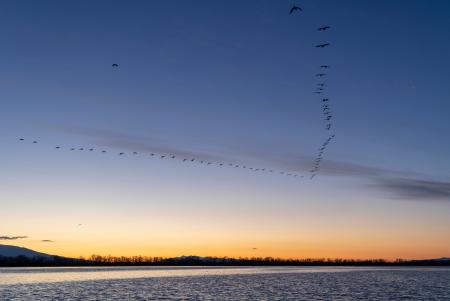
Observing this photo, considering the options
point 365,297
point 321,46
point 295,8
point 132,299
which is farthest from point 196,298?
point 295,8

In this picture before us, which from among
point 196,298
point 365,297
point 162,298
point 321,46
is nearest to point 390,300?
point 365,297

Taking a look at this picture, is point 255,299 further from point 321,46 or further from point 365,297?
point 321,46

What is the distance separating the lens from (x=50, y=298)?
6419 centimetres

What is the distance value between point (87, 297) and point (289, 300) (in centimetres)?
2507

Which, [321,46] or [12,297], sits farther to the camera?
[12,297]

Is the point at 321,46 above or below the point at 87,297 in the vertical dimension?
above

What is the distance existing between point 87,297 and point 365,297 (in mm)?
35701

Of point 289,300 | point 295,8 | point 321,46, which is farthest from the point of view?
point 289,300

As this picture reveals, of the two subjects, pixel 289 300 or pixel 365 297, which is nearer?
pixel 289 300

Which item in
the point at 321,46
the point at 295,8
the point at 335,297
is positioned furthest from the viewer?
the point at 335,297

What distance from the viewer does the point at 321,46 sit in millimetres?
35781

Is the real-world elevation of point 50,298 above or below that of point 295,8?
below

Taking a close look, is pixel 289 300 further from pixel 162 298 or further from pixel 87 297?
pixel 87 297

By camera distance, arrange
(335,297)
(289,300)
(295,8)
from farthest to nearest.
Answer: (335,297) < (289,300) < (295,8)
